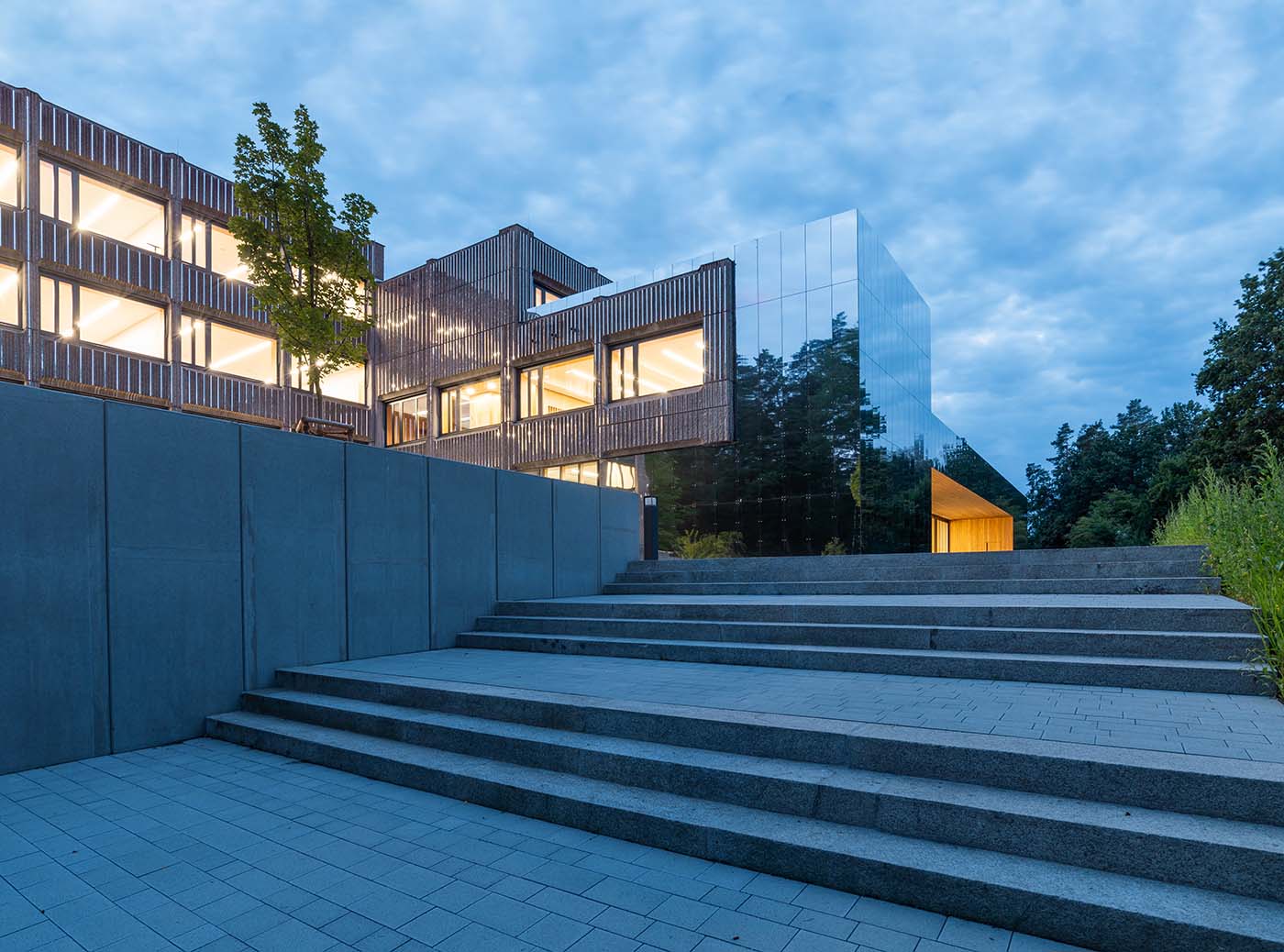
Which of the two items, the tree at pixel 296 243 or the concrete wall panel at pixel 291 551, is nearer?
the concrete wall panel at pixel 291 551

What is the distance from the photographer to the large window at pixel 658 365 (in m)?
18.7

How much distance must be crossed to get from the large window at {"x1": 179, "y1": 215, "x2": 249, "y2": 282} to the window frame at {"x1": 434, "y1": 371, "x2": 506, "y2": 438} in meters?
7.04

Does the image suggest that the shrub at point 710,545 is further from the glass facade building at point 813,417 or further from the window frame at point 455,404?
the window frame at point 455,404

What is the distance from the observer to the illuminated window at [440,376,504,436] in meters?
23.2

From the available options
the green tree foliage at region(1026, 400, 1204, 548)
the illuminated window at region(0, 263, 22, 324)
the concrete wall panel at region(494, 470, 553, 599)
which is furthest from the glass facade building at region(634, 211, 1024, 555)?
the green tree foliage at region(1026, 400, 1204, 548)

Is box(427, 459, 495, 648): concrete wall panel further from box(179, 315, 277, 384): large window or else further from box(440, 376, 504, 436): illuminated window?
box(179, 315, 277, 384): large window

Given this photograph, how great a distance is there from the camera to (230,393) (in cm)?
2186

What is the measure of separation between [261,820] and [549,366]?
61.0 feet

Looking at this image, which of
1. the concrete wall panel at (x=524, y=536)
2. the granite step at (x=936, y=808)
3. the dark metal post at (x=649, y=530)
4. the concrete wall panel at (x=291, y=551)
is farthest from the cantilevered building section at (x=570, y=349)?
the granite step at (x=936, y=808)

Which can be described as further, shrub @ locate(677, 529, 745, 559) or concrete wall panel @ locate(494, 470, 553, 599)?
shrub @ locate(677, 529, 745, 559)

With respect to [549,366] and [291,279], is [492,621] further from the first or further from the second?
[549,366]

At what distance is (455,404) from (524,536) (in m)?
15.1

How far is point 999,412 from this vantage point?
141 metres

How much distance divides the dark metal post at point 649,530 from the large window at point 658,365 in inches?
174
